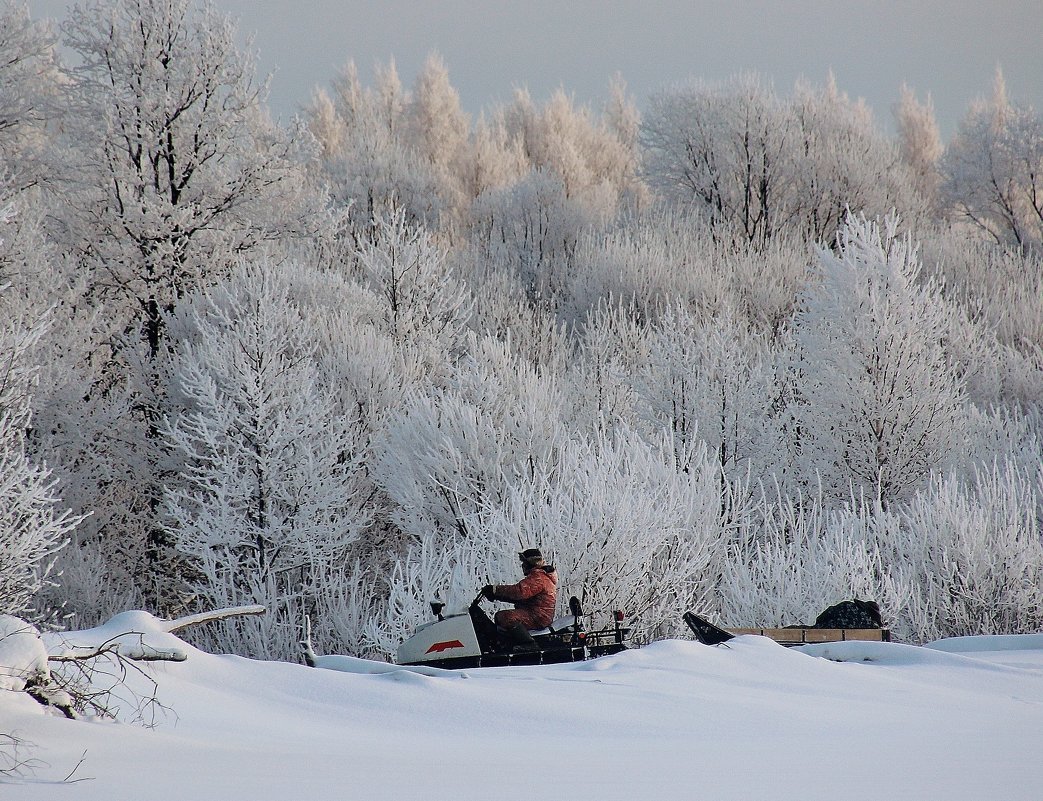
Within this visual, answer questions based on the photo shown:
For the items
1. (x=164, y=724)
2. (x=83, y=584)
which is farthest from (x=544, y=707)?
(x=83, y=584)

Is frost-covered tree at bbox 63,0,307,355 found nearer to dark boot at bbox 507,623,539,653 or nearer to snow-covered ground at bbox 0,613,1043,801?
dark boot at bbox 507,623,539,653

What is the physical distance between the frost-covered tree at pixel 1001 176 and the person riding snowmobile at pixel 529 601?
35.1 meters

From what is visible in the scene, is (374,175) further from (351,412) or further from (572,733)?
(572,733)

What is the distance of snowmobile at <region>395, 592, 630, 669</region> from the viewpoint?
914 cm

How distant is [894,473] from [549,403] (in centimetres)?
736

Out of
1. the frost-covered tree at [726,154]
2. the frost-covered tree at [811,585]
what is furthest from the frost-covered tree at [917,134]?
the frost-covered tree at [811,585]

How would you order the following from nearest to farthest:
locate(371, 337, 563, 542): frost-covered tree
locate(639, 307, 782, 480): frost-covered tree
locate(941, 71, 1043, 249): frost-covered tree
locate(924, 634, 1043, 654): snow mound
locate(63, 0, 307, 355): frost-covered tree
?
locate(924, 634, 1043, 654): snow mound, locate(371, 337, 563, 542): frost-covered tree, locate(63, 0, 307, 355): frost-covered tree, locate(639, 307, 782, 480): frost-covered tree, locate(941, 71, 1043, 249): frost-covered tree

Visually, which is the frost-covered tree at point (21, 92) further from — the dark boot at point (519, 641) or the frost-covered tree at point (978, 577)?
the frost-covered tree at point (978, 577)

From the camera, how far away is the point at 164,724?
5785 mm

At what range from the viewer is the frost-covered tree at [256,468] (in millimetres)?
20188

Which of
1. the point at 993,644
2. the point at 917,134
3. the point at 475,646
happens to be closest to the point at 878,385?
the point at 993,644

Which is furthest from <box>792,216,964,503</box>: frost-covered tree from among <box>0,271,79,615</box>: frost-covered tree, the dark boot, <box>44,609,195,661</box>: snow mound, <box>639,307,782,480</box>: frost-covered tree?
<box>44,609,195,661</box>: snow mound

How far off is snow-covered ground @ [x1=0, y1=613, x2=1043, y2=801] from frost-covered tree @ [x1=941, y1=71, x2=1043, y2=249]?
117 feet

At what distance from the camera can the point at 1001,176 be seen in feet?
137
